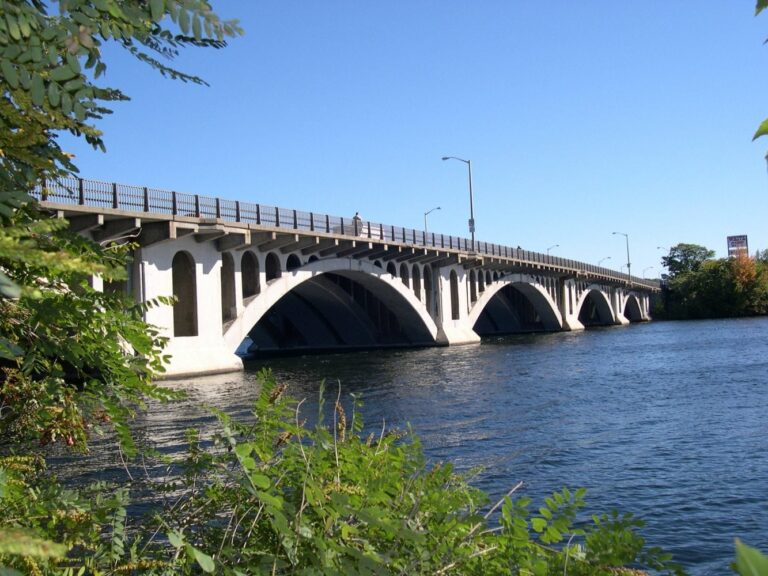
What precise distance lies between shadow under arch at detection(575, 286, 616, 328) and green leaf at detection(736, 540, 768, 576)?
9308 cm

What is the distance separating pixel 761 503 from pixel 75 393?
9.04 metres

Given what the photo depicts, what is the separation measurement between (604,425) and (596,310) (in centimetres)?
9233

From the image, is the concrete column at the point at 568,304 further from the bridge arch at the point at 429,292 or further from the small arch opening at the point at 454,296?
the bridge arch at the point at 429,292

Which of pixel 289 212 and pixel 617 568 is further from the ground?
pixel 289 212

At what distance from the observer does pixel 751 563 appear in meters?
0.93

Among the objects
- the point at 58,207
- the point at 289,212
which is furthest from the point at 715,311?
the point at 58,207

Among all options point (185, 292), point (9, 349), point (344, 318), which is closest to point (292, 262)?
point (185, 292)

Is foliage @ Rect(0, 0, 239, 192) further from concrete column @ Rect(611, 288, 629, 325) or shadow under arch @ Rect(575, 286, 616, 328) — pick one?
concrete column @ Rect(611, 288, 629, 325)

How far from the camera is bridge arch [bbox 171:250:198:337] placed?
31.9 m

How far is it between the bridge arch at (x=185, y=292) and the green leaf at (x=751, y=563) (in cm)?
3176

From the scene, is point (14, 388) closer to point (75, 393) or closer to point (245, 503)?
point (75, 393)

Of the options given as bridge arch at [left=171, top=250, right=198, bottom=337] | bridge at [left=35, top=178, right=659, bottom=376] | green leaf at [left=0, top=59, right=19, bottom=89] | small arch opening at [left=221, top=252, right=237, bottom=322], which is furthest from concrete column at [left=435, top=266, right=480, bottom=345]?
green leaf at [left=0, top=59, right=19, bottom=89]

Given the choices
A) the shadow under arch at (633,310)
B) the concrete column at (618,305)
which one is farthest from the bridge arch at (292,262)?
the shadow under arch at (633,310)

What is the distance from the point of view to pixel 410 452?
5.64 meters
